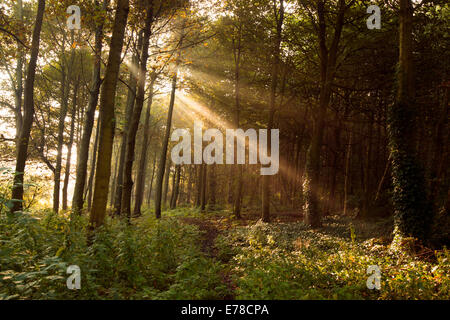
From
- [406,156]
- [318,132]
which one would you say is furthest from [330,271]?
[318,132]

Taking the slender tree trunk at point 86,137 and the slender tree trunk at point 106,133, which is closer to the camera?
the slender tree trunk at point 106,133

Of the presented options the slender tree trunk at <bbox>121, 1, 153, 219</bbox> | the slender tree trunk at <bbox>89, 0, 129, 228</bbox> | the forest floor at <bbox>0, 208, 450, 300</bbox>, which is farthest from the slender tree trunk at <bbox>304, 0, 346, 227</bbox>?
the slender tree trunk at <bbox>89, 0, 129, 228</bbox>

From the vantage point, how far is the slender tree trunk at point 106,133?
6930 millimetres

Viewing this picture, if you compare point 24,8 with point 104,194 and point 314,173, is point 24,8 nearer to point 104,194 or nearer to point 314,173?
point 104,194

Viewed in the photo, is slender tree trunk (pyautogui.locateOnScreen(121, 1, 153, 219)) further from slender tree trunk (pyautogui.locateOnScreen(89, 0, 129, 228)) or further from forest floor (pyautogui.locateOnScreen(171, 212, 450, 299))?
slender tree trunk (pyautogui.locateOnScreen(89, 0, 129, 228))

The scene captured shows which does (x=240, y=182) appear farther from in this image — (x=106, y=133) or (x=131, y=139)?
(x=106, y=133)

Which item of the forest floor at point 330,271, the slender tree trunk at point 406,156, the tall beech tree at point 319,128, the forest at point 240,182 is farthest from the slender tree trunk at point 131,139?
the slender tree trunk at point 406,156

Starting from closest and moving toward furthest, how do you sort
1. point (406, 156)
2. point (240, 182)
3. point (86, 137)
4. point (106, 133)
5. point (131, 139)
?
point (106, 133) < point (406, 156) < point (131, 139) < point (86, 137) < point (240, 182)

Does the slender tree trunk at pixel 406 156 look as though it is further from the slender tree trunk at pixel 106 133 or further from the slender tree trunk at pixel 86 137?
the slender tree trunk at pixel 86 137

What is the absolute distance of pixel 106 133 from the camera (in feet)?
23.2

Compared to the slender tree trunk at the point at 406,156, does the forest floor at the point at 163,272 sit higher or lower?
lower

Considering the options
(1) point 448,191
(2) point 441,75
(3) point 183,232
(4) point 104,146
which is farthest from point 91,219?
(2) point 441,75

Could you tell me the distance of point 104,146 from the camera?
702 cm
